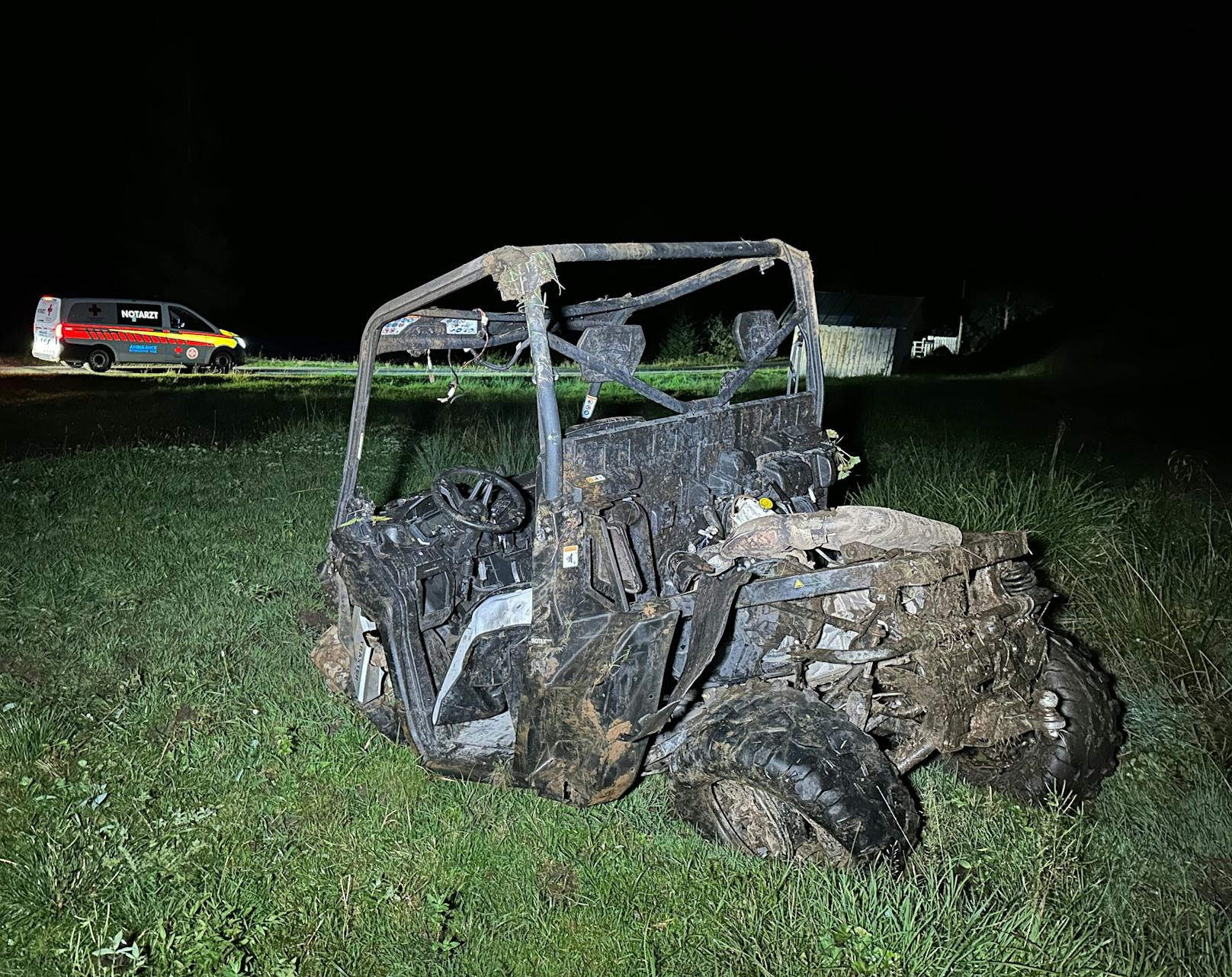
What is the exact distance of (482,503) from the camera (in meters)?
4.14

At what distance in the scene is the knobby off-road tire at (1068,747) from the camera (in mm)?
3410

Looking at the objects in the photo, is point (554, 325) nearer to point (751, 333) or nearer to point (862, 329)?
point (751, 333)

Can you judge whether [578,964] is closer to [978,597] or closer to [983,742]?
[983,742]

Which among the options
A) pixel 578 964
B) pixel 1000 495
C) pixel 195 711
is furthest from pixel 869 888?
pixel 1000 495

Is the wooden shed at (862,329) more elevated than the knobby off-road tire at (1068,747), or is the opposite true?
the wooden shed at (862,329)

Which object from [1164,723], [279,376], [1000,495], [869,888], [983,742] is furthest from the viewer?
[279,376]

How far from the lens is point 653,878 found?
3.24 metres

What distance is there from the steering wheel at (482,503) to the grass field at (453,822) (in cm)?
110

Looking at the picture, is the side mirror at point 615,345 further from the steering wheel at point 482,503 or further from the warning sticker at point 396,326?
the warning sticker at point 396,326

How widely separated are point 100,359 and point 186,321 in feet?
5.17

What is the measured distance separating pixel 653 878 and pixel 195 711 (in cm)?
254

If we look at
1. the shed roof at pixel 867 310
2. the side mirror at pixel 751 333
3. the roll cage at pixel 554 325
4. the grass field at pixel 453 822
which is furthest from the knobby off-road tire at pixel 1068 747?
the shed roof at pixel 867 310

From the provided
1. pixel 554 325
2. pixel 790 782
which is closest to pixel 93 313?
pixel 554 325

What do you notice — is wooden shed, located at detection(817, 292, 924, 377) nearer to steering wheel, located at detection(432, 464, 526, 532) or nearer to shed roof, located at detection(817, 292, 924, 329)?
shed roof, located at detection(817, 292, 924, 329)
